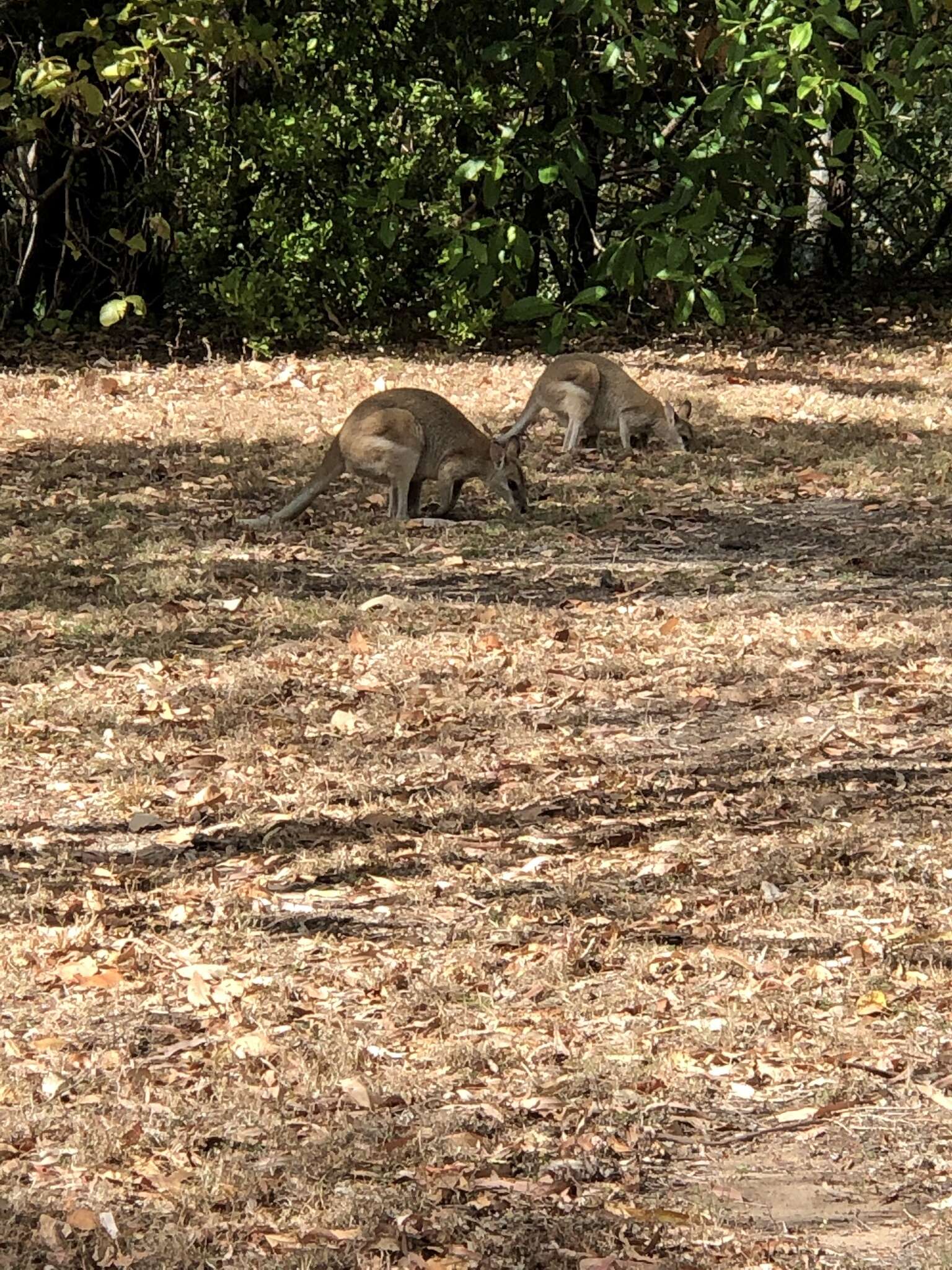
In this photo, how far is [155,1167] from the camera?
12.6 feet

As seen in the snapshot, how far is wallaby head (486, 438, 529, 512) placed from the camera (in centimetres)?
998

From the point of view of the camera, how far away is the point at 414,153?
15820 millimetres

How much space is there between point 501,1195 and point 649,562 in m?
5.58

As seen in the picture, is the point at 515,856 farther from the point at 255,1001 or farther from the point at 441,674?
the point at 441,674

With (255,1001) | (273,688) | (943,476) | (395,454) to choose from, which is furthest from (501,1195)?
(943,476)

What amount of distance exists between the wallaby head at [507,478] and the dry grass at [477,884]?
0.45 feet

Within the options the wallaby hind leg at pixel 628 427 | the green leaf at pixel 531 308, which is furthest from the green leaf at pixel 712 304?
the wallaby hind leg at pixel 628 427

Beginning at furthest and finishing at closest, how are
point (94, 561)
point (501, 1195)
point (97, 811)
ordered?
point (94, 561) < point (97, 811) < point (501, 1195)

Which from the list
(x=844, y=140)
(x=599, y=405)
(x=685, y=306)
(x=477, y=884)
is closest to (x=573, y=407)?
(x=599, y=405)

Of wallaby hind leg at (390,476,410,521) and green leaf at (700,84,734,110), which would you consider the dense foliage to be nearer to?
green leaf at (700,84,734,110)

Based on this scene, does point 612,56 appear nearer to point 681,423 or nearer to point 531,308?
point 531,308

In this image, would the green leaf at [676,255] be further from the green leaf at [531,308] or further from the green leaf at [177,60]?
the green leaf at [177,60]

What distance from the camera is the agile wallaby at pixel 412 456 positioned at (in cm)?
960

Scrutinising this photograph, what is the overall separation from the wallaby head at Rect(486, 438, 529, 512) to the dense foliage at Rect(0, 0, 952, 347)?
469 cm
